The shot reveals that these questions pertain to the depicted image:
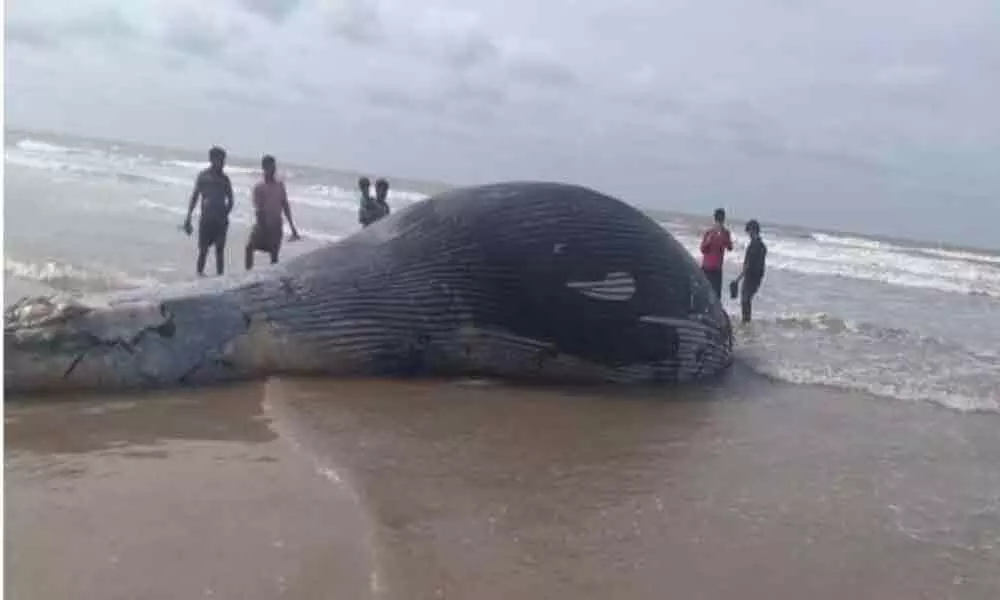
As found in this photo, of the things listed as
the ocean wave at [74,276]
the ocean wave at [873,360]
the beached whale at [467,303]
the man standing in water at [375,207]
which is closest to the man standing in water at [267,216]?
the ocean wave at [74,276]

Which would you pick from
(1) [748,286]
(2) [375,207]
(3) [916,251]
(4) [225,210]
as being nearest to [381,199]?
(2) [375,207]

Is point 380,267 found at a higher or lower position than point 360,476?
higher

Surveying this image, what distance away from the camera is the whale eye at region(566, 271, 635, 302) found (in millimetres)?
7438

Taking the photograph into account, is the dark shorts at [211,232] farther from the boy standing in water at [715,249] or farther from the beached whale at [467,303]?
the boy standing in water at [715,249]

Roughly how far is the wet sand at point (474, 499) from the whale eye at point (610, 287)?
871mm

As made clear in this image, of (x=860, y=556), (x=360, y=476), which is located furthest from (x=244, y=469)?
(x=860, y=556)

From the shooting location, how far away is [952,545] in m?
4.58

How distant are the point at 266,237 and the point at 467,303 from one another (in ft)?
15.8

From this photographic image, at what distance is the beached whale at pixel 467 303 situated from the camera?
6.72 meters

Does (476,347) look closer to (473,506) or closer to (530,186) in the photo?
(530,186)

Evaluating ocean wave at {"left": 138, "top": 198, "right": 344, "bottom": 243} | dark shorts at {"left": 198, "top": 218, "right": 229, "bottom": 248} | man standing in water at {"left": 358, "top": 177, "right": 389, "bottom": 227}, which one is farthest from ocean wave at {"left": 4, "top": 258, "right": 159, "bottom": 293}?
ocean wave at {"left": 138, "top": 198, "right": 344, "bottom": 243}

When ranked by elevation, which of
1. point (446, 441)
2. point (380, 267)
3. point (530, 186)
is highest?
point (530, 186)

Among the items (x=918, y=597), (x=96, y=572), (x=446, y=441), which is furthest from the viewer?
(x=446, y=441)

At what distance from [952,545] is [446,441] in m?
2.68
